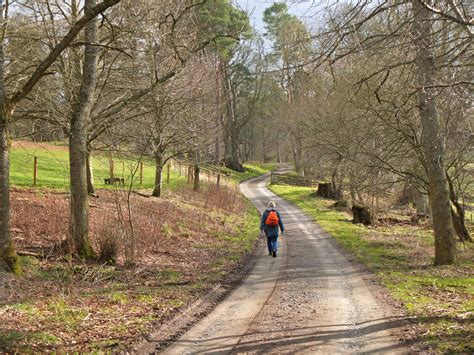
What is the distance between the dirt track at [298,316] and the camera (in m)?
5.79

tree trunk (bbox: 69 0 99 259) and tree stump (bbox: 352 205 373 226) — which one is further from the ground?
tree trunk (bbox: 69 0 99 259)

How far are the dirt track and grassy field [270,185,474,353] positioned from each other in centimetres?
57

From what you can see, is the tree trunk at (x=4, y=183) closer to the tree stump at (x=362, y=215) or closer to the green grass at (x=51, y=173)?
the green grass at (x=51, y=173)

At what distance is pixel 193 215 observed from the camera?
754 inches

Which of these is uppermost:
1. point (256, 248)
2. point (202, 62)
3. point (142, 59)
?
point (202, 62)

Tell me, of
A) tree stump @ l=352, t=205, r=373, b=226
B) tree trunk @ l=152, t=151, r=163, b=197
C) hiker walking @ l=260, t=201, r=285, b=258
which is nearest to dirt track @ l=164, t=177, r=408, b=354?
hiker walking @ l=260, t=201, r=285, b=258

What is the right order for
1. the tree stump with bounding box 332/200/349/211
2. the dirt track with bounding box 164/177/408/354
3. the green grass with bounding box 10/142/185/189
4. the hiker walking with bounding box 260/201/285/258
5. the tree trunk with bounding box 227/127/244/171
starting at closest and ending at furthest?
the dirt track with bounding box 164/177/408/354 → the hiker walking with bounding box 260/201/285/258 → the green grass with bounding box 10/142/185/189 → the tree stump with bounding box 332/200/349/211 → the tree trunk with bounding box 227/127/244/171

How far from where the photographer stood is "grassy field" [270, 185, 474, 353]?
6.30m

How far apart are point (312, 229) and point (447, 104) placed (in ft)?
26.6

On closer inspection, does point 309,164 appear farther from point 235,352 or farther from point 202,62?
point 235,352

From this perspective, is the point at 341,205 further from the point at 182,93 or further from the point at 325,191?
the point at 182,93

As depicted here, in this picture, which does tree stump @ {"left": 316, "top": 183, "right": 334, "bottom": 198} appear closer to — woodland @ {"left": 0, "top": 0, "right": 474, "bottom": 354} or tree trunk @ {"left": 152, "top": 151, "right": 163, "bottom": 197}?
woodland @ {"left": 0, "top": 0, "right": 474, "bottom": 354}

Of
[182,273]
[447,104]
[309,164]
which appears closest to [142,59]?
[182,273]

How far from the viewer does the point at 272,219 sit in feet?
43.4
